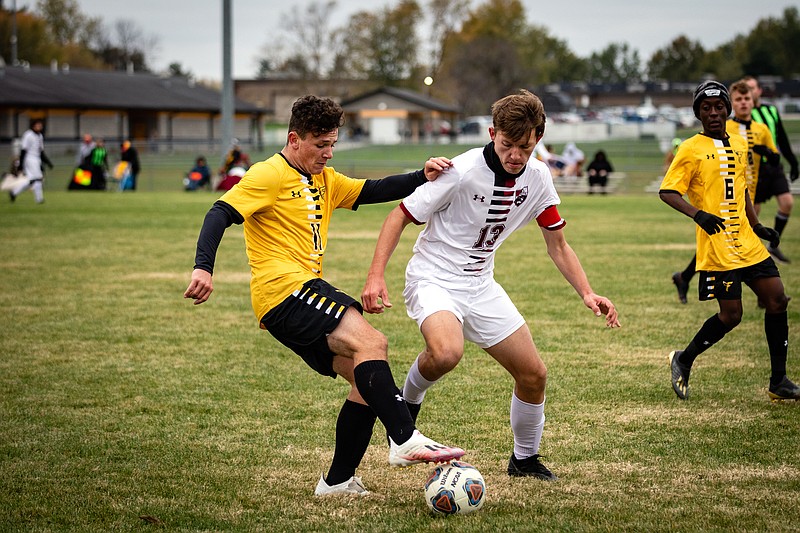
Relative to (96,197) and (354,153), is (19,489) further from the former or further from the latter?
(354,153)

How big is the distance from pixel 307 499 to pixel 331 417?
5.23 ft

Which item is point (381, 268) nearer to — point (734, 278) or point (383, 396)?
point (383, 396)

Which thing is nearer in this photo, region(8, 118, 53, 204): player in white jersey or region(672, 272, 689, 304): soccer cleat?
region(672, 272, 689, 304): soccer cleat

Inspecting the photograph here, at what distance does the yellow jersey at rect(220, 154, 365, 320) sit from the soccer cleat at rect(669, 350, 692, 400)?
3.07m

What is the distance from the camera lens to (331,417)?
21.0 ft

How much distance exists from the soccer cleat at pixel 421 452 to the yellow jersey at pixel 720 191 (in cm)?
315

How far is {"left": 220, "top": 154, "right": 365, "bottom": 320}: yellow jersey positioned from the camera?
475 centimetres

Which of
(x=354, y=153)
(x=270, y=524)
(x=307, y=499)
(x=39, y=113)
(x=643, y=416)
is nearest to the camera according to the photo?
(x=270, y=524)

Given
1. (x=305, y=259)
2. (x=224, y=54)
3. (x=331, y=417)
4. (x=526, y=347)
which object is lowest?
(x=331, y=417)

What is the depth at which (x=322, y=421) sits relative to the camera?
248 inches

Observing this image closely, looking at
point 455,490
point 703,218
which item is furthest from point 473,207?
point 703,218

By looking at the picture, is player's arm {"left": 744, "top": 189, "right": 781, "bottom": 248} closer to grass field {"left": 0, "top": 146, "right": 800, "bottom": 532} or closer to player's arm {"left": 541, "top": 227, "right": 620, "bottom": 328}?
grass field {"left": 0, "top": 146, "right": 800, "bottom": 532}

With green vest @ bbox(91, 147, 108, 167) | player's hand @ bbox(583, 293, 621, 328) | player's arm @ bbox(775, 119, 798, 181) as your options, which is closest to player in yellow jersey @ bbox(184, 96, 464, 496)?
player's hand @ bbox(583, 293, 621, 328)

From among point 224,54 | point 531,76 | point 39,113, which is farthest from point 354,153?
point 531,76
